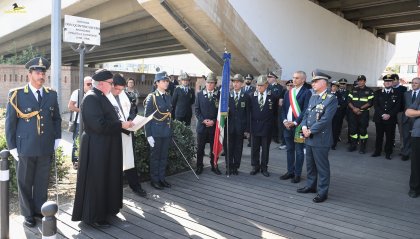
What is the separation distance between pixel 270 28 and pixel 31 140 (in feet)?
28.6

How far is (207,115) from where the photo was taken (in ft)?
22.5

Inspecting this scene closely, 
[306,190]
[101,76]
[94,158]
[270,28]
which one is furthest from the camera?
[270,28]

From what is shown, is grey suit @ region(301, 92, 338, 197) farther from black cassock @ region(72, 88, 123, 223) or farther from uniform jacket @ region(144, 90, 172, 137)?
black cassock @ region(72, 88, 123, 223)

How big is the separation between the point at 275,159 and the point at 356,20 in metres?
11.1

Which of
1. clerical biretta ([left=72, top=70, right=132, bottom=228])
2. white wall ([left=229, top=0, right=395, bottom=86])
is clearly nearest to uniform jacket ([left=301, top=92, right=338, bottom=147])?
→ clerical biretta ([left=72, top=70, right=132, bottom=228])

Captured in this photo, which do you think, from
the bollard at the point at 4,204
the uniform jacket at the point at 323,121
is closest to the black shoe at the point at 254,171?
the uniform jacket at the point at 323,121

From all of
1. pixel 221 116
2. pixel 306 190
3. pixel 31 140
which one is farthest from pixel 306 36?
pixel 31 140

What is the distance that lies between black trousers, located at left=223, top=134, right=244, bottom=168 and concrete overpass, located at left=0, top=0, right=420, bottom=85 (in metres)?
3.89

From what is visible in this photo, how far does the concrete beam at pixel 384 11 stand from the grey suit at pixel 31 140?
48.0 feet

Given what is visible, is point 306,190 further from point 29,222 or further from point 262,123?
point 29,222

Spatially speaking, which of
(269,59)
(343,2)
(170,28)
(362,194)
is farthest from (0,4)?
(362,194)

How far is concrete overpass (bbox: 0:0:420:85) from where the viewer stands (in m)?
9.87

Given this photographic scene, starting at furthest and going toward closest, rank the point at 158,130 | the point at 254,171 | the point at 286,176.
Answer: the point at 254,171 → the point at 286,176 → the point at 158,130

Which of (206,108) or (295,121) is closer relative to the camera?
(295,121)
